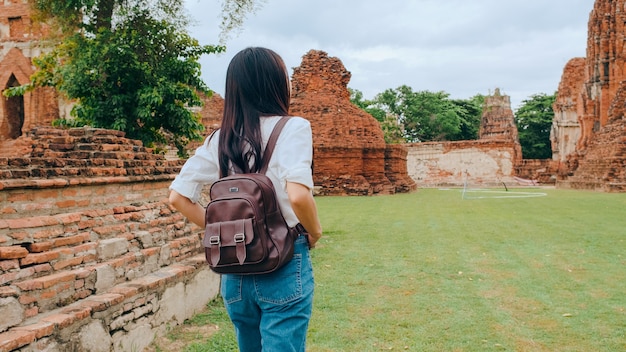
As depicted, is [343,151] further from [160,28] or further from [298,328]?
[298,328]

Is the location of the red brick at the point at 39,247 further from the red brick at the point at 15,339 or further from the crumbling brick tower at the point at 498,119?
the crumbling brick tower at the point at 498,119

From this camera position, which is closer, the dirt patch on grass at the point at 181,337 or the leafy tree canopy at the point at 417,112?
the dirt patch on grass at the point at 181,337

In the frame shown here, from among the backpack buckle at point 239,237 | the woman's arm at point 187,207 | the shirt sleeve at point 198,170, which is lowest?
the backpack buckle at point 239,237

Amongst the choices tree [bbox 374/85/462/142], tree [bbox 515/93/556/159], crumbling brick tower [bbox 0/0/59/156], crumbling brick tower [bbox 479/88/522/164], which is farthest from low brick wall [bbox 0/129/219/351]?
tree [bbox 515/93/556/159]

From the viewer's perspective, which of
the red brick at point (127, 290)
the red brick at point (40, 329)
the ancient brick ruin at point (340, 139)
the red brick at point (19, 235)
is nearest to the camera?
the red brick at point (40, 329)

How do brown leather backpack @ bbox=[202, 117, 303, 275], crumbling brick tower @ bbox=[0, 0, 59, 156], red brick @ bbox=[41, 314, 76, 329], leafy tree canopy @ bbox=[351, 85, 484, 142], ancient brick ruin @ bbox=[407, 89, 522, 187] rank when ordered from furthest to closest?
leafy tree canopy @ bbox=[351, 85, 484, 142]
ancient brick ruin @ bbox=[407, 89, 522, 187]
crumbling brick tower @ bbox=[0, 0, 59, 156]
red brick @ bbox=[41, 314, 76, 329]
brown leather backpack @ bbox=[202, 117, 303, 275]

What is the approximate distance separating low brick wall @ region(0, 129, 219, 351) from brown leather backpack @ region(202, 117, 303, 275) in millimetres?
1269

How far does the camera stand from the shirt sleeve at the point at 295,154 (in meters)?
1.70

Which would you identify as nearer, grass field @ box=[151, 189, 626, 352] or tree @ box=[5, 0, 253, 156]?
grass field @ box=[151, 189, 626, 352]

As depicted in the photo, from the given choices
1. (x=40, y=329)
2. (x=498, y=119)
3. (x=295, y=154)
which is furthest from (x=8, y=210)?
(x=498, y=119)

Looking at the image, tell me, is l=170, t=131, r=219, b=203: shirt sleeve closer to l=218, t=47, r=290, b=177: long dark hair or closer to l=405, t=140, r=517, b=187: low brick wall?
l=218, t=47, r=290, b=177: long dark hair

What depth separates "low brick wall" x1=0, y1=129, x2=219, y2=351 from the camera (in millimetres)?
2721

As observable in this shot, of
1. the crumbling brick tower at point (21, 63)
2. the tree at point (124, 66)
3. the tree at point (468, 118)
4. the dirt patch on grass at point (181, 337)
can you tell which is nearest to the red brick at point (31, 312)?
the dirt patch on grass at point (181, 337)

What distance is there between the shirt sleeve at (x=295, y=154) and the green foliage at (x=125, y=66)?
643cm
